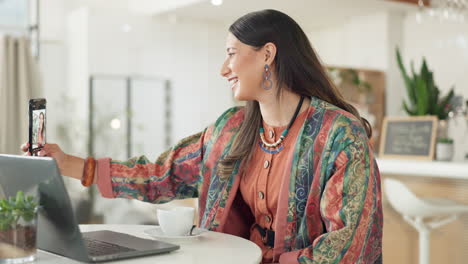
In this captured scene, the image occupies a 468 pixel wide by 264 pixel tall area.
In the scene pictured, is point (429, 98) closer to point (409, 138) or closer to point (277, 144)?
point (409, 138)

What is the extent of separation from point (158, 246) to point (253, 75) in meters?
0.62

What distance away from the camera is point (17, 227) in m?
1.11

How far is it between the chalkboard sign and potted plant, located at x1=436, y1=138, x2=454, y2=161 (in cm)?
8

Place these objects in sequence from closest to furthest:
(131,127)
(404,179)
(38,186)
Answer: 1. (38,186)
2. (404,179)
3. (131,127)

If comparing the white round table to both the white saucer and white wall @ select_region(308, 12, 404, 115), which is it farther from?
white wall @ select_region(308, 12, 404, 115)

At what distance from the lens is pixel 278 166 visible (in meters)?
1.67

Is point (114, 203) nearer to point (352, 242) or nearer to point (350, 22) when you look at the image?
point (350, 22)

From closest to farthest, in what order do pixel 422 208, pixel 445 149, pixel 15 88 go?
pixel 422 208, pixel 445 149, pixel 15 88

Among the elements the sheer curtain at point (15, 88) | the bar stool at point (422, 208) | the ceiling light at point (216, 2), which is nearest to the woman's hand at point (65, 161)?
the bar stool at point (422, 208)

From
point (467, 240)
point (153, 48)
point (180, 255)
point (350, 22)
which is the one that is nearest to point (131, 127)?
point (153, 48)

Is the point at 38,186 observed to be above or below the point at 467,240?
above

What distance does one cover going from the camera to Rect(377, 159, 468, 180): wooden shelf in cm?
318

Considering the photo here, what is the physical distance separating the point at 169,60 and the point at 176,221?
5.42 meters

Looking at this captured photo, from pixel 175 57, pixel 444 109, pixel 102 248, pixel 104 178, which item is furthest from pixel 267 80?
pixel 175 57
